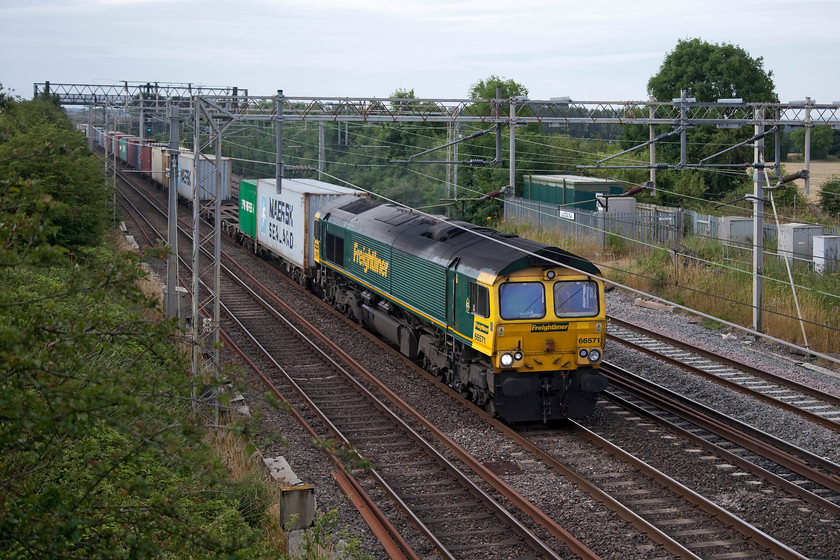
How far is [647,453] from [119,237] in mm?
27570

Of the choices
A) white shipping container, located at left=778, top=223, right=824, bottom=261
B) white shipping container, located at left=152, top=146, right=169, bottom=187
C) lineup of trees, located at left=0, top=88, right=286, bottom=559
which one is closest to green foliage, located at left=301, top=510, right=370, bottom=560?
lineup of trees, located at left=0, top=88, right=286, bottom=559

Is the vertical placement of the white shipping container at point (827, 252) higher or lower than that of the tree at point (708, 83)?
lower

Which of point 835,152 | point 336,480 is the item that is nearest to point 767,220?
point 336,480

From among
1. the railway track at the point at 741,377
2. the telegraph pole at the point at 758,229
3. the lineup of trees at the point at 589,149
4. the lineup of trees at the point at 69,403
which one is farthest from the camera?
the lineup of trees at the point at 589,149

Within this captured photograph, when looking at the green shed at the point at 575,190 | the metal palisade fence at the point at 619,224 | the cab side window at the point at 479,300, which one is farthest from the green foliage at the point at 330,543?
the green shed at the point at 575,190

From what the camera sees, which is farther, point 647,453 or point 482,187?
point 482,187

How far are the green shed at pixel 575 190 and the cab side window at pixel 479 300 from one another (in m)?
20.3

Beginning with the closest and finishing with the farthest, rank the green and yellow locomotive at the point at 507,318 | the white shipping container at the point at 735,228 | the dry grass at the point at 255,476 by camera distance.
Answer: the dry grass at the point at 255,476 → the green and yellow locomotive at the point at 507,318 → the white shipping container at the point at 735,228

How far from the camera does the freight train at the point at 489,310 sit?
13.6 meters

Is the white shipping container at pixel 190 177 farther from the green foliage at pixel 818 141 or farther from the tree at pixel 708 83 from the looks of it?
the green foliage at pixel 818 141

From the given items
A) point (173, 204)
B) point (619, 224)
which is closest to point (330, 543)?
point (173, 204)

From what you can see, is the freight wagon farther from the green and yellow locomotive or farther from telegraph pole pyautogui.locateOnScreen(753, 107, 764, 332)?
telegraph pole pyautogui.locateOnScreen(753, 107, 764, 332)

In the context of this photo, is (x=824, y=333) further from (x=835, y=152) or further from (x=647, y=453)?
(x=835, y=152)

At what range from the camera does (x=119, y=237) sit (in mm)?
35250
